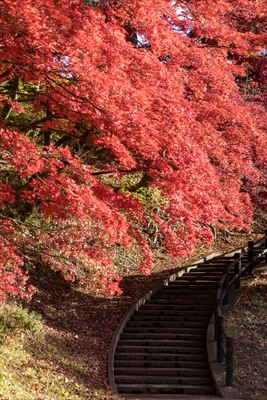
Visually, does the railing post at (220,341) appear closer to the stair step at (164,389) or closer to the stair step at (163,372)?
the stair step at (163,372)

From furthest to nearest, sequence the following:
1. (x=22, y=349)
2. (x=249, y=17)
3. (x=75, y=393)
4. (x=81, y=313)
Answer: (x=249, y=17)
(x=81, y=313)
(x=22, y=349)
(x=75, y=393)

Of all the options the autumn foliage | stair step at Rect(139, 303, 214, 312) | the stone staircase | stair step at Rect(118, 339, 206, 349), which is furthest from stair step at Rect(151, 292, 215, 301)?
stair step at Rect(118, 339, 206, 349)

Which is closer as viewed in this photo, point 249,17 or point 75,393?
point 75,393

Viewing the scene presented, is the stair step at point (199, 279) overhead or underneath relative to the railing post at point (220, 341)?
underneath

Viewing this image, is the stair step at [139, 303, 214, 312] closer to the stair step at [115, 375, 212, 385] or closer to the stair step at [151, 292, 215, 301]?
the stair step at [151, 292, 215, 301]

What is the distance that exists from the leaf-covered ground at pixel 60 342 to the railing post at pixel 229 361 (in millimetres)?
739

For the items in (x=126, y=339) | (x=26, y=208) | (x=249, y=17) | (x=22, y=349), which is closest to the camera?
(x=22, y=349)

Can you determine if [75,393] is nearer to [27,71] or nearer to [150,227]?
[27,71]

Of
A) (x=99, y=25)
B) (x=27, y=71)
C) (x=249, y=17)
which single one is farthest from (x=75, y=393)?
(x=249, y=17)

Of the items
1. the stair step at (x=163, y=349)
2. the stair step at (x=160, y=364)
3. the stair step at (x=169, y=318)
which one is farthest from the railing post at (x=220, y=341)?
the stair step at (x=169, y=318)

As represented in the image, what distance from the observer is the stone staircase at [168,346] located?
12914mm

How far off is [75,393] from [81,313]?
5.07 m

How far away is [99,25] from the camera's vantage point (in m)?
12.3

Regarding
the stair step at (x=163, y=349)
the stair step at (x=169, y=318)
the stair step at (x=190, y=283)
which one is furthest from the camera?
the stair step at (x=190, y=283)
